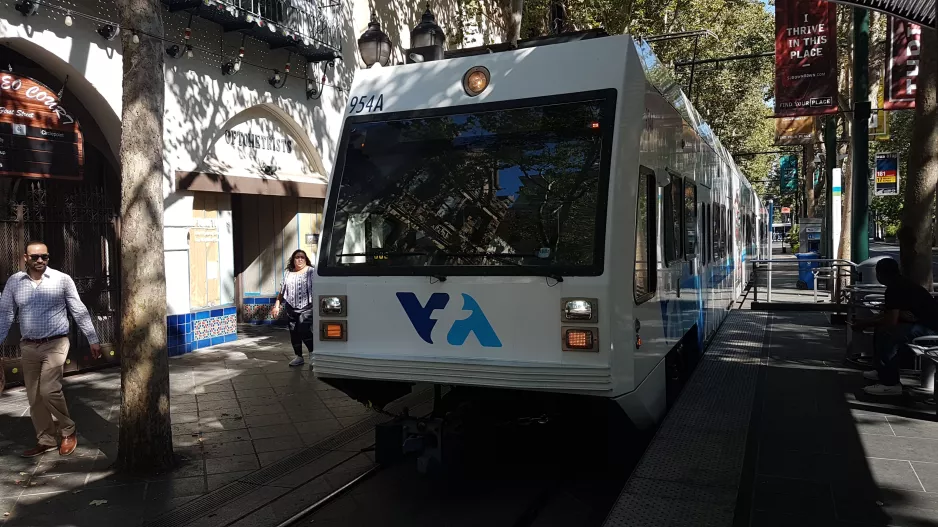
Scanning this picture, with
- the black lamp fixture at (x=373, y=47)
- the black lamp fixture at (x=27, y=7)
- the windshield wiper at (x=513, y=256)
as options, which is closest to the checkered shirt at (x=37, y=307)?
the windshield wiper at (x=513, y=256)

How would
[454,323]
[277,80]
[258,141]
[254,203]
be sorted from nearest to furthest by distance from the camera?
[454,323], [277,80], [258,141], [254,203]

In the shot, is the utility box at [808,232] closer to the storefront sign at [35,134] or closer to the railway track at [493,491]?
the railway track at [493,491]

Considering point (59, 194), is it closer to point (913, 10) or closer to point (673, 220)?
point (673, 220)

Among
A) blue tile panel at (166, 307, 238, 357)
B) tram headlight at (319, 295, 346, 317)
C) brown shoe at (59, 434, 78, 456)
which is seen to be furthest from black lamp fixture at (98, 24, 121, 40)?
tram headlight at (319, 295, 346, 317)

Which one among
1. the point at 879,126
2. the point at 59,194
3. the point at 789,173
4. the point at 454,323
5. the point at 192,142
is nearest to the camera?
the point at 454,323

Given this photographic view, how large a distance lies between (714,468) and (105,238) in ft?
28.8

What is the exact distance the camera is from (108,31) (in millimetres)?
9742

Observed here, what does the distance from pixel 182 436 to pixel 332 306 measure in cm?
269

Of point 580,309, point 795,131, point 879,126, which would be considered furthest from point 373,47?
point 795,131

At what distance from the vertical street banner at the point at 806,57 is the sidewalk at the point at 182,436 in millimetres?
8966

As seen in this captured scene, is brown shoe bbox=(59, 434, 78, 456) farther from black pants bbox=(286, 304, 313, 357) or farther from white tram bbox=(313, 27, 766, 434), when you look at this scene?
black pants bbox=(286, 304, 313, 357)

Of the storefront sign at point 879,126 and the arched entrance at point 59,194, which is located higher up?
the storefront sign at point 879,126

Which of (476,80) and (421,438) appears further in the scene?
(476,80)

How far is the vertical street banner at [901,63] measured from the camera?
439 inches
